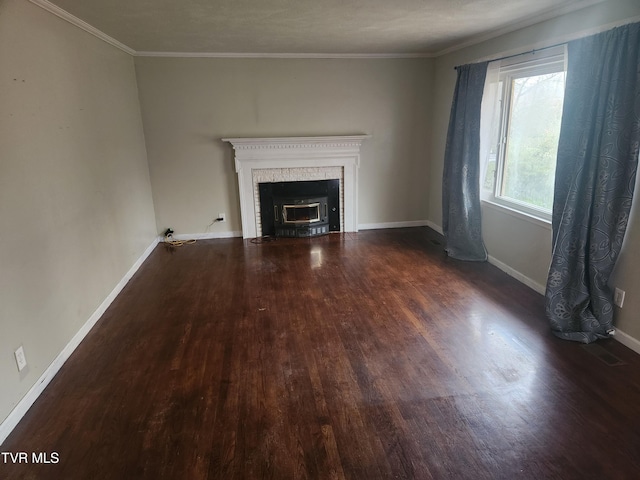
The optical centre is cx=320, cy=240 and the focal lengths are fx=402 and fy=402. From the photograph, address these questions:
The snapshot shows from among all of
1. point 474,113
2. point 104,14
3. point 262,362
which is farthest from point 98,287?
point 474,113

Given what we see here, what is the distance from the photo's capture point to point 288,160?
5.22 meters

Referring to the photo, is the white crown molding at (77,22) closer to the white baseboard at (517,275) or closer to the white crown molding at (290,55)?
the white crown molding at (290,55)

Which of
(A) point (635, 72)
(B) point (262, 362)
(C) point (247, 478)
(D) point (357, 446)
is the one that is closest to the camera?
(C) point (247, 478)

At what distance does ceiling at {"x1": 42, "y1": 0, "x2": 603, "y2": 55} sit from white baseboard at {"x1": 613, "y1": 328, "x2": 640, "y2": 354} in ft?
7.41

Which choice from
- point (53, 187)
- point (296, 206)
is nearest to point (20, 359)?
point (53, 187)

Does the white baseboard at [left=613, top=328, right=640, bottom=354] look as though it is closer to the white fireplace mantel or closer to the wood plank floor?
the wood plank floor

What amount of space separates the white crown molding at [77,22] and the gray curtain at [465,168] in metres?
3.53

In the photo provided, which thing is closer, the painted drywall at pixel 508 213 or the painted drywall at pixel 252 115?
the painted drywall at pixel 508 213

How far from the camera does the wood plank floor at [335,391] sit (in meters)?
1.84

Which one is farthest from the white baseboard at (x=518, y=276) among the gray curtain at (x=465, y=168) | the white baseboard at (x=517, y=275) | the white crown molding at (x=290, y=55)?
the white crown molding at (x=290, y=55)

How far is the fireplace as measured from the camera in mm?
5336

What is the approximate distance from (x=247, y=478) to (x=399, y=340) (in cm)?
143

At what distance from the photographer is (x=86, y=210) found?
3.12 metres

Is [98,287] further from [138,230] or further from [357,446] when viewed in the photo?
[357,446]
